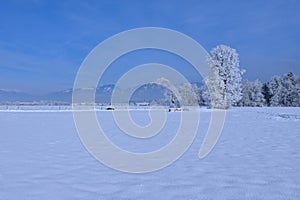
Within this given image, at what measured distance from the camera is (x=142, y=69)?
16266mm

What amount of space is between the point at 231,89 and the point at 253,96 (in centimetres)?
3640

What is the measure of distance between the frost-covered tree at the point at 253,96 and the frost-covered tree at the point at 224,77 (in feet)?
111

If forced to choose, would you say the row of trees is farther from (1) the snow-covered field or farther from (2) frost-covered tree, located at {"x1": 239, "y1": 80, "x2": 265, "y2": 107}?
(1) the snow-covered field

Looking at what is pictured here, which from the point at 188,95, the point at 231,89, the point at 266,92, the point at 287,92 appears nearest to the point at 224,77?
the point at 231,89

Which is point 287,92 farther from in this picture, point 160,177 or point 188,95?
point 160,177

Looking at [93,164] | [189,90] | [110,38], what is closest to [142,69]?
[110,38]

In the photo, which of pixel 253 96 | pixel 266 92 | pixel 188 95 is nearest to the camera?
pixel 188 95

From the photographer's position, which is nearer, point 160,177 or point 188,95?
point 160,177

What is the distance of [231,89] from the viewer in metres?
45.9

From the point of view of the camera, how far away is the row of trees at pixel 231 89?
45.7 metres

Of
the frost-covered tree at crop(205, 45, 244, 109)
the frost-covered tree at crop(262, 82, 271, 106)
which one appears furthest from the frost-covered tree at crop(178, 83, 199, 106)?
the frost-covered tree at crop(262, 82, 271, 106)

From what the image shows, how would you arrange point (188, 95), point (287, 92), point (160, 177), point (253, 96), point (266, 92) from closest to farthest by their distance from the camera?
point (160, 177) < point (188, 95) < point (287, 92) < point (253, 96) < point (266, 92)

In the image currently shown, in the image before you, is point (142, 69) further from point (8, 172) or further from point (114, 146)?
point (8, 172)

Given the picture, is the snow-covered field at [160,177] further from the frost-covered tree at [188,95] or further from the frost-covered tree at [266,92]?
the frost-covered tree at [266,92]
